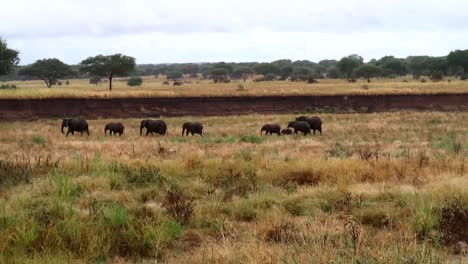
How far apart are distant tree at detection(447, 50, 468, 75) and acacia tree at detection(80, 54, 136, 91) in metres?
60.9

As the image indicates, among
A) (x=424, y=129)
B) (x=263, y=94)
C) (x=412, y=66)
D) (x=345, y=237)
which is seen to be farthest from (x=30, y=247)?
(x=412, y=66)

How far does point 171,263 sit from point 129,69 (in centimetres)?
→ 6877

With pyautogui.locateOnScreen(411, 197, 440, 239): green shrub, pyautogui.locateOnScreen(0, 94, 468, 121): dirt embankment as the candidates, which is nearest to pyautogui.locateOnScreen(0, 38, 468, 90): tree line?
pyautogui.locateOnScreen(0, 94, 468, 121): dirt embankment

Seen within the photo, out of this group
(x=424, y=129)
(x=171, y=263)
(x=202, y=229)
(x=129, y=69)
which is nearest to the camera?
(x=171, y=263)

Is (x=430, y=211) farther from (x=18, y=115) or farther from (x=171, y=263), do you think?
(x=18, y=115)

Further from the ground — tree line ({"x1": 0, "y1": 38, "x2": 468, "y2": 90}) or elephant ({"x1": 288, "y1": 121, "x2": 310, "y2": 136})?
tree line ({"x1": 0, "y1": 38, "x2": 468, "y2": 90})

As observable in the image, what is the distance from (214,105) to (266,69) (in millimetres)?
88688

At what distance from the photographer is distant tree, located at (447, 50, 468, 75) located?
338ft

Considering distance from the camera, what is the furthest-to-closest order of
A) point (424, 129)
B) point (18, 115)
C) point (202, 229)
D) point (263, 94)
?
point (263, 94) → point (18, 115) → point (424, 129) → point (202, 229)

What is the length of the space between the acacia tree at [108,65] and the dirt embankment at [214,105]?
2078cm

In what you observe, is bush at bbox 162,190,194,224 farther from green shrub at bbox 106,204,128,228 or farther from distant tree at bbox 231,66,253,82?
distant tree at bbox 231,66,253,82

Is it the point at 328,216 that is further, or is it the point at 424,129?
the point at 424,129

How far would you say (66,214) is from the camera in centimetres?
832

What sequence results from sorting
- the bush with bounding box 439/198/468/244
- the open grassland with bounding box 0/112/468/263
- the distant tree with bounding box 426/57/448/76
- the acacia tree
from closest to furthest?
the open grassland with bounding box 0/112/468/263 → the bush with bounding box 439/198/468/244 → the acacia tree → the distant tree with bounding box 426/57/448/76
